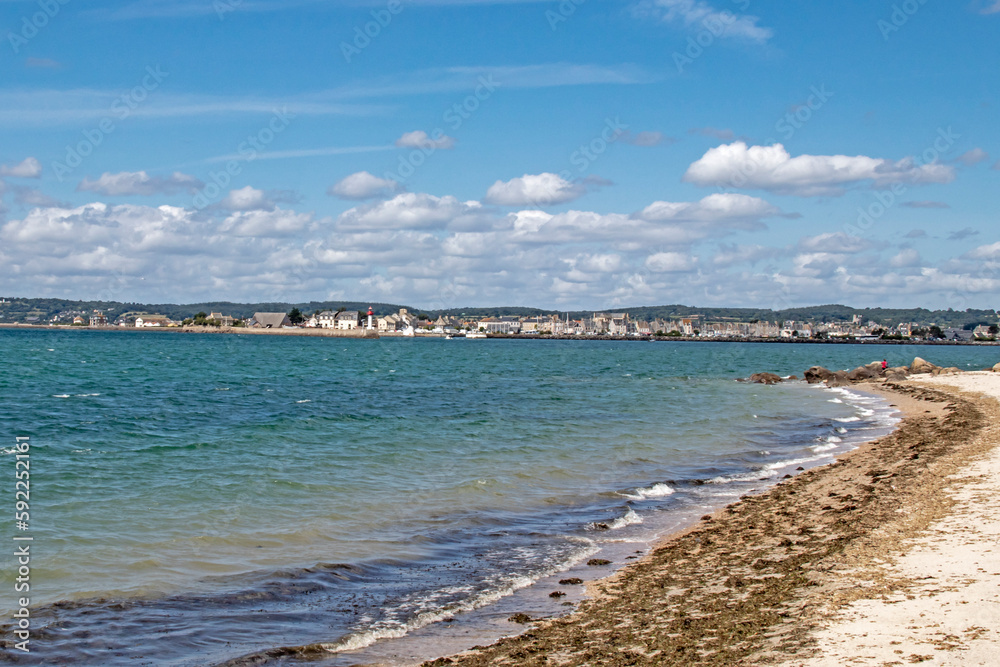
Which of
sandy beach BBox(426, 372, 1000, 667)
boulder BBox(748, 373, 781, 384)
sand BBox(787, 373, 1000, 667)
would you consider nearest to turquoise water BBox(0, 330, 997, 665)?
sandy beach BBox(426, 372, 1000, 667)

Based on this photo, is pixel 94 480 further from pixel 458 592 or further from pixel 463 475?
pixel 458 592

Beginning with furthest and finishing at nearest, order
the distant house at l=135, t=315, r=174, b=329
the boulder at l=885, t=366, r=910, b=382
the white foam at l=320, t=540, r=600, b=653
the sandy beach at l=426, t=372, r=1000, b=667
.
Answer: the distant house at l=135, t=315, r=174, b=329 → the boulder at l=885, t=366, r=910, b=382 → the white foam at l=320, t=540, r=600, b=653 → the sandy beach at l=426, t=372, r=1000, b=667

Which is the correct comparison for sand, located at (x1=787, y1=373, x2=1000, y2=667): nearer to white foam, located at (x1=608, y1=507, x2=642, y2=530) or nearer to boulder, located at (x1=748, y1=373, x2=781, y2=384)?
white foam, located at (x1=608, y1=507, x2=642, y2=530)

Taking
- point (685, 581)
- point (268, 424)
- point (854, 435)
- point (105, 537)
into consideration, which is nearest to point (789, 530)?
point (685, 581)

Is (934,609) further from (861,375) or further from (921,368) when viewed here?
(921,368)

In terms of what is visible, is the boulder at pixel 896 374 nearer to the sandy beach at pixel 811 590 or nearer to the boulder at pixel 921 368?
the boulder at pixel 921 368

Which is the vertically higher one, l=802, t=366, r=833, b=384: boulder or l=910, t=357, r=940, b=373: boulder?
l=910, t=357, r=940, b=373: boulder

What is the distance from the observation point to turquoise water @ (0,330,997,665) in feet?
30.3

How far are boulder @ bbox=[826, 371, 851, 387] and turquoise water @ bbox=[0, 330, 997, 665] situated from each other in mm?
20022

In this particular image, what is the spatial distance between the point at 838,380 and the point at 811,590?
54.3 m

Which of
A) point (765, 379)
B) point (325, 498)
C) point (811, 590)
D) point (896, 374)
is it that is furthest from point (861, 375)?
point (811, 590)

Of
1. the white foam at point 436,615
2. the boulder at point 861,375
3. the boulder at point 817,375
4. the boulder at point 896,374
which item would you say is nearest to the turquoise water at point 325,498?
the white foam at point 436,615

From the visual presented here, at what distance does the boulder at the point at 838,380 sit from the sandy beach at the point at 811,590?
142 feet

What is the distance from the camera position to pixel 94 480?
16219mm
